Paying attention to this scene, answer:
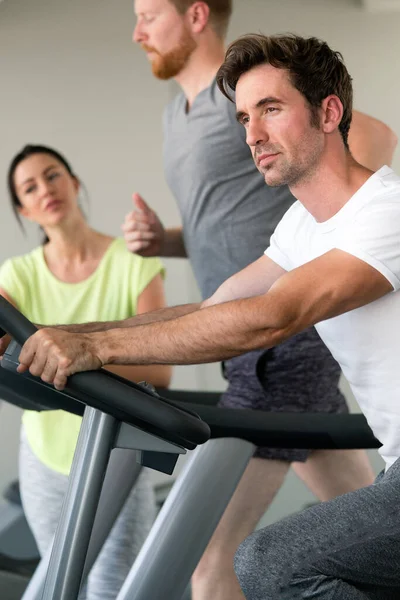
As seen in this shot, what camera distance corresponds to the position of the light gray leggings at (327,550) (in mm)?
1342

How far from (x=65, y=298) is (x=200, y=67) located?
2.55 ft

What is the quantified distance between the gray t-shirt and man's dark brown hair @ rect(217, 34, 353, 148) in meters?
0.54

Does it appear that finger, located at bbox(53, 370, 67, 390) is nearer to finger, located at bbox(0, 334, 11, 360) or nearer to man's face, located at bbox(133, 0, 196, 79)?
finger, located at bbox(0, 334, 11, 360)

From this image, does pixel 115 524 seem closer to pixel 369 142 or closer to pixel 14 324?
pixel 369 142

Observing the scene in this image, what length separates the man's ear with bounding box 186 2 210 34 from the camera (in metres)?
2.36

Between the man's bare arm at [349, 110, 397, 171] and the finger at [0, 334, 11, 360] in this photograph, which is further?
the man's bare arm at [349, 110, 397, 171]

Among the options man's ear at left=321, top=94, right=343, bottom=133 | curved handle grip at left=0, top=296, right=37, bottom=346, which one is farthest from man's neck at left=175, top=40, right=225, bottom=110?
curved handle grip at left=0, top=296, right=37, bottom=346

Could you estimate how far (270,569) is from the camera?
134cm

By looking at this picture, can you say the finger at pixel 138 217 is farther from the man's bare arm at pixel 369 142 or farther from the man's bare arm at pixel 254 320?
the man's bare arm at pixel 254 320

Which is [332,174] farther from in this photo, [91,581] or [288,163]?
[91,581]

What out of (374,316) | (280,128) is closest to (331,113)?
(280,128)

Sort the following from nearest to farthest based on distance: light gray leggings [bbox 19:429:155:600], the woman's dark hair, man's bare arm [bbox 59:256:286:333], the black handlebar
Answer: the black handlebar < man's bare arm [bbox 59:256:286:333] < light gray leggings [bbox 19:429:155:600] < the woman's dark hair

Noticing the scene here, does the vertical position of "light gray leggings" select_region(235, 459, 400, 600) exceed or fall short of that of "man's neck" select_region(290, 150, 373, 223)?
it falls short

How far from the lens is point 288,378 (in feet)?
7.25
